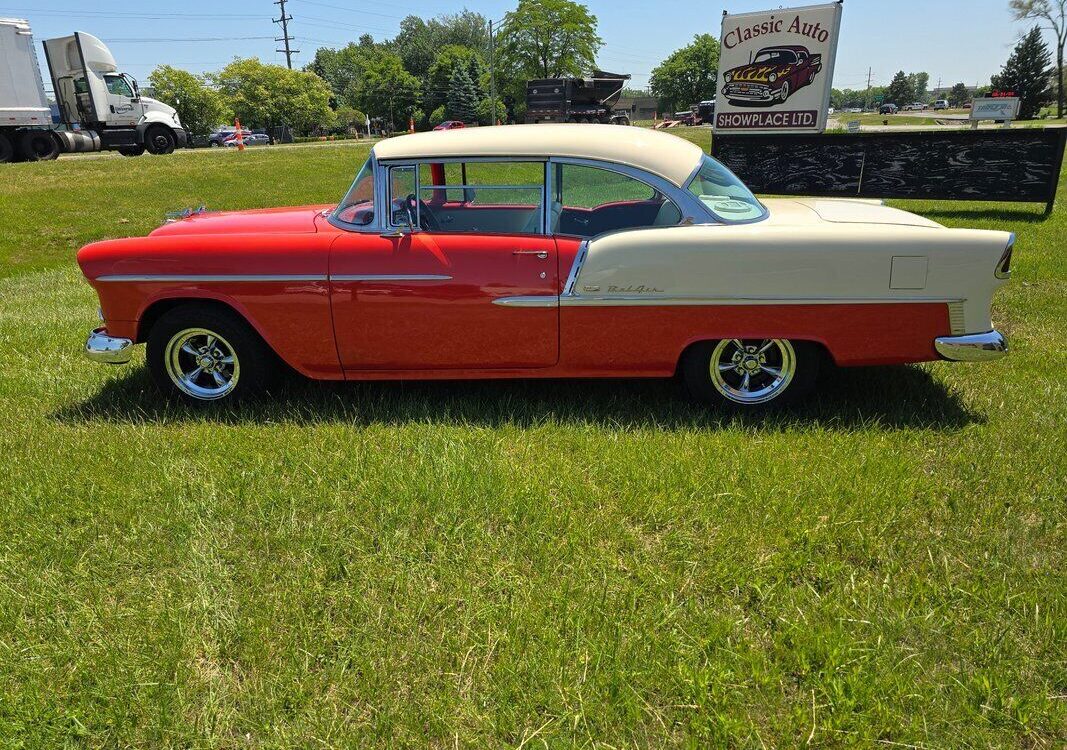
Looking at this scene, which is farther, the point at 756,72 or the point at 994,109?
the point at 994,109

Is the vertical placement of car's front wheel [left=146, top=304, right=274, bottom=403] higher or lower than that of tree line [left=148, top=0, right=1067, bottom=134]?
lower

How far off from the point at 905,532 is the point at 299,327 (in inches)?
125

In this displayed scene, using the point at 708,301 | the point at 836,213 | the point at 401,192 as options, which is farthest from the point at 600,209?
the point at 836,213

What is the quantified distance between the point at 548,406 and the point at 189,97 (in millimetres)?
52358

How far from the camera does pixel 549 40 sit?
6353 centimetres

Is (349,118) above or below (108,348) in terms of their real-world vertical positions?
above

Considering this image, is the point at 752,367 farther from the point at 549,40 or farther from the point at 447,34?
the point at 447,34

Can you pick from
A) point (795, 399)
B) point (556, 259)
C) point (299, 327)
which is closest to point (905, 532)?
point (795, 399)

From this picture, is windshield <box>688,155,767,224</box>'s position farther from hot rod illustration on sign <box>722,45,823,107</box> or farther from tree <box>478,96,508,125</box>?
tree <box>478,96,508,125</box>

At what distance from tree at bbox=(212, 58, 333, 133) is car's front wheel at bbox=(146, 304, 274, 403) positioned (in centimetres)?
5812

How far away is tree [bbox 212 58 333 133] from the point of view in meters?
55.4

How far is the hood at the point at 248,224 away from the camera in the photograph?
161 inches

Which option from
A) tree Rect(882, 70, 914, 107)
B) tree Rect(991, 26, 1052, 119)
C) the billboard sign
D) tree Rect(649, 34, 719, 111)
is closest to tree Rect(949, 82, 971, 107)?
tree Rect(882, 70, 914, 107)

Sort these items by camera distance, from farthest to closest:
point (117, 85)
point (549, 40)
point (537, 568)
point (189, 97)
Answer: point (549, 40) → point (189, 97) → point (117, 85) → point (537, 568)
